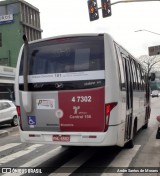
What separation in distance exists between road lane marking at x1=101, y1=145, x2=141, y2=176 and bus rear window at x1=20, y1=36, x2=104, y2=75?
2165mm

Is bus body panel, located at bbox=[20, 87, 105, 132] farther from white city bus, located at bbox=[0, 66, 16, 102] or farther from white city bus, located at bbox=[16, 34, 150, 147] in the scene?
white city bus, located at bbox=[0, 66, 16, 102]

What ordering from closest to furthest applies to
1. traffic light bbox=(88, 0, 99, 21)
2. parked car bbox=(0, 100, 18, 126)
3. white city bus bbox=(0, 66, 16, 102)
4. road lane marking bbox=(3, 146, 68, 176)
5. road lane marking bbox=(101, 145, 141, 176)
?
road lane marking bbox=(101, 145, 141, 176) → road lane marking bbox=(3, 146, 68, 176) → parked car bbox=(0, 100, 18, 126) → traffic light bbox=(88, 0, 99, 21) → white city bus bbox=(0, 66, 16, 102)

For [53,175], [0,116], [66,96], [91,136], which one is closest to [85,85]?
[66,96]

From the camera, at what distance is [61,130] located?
8.07 metres

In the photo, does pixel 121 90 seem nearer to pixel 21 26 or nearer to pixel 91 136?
pixel 91 136

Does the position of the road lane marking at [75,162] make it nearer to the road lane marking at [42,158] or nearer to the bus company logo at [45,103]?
the road lane marking at [42,158]

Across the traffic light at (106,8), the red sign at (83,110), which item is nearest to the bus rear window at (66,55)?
the red sign at (83,110)

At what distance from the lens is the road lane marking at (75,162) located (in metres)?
7.84

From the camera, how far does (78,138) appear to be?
7898mm

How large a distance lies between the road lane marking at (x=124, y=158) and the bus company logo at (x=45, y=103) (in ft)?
6.01

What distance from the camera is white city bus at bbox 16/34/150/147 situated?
7.82 m

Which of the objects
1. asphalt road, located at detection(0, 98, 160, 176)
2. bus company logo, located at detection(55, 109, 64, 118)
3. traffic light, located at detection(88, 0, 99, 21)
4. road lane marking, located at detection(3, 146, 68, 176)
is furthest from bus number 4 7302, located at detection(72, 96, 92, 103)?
traffic light, located at detection(88, 0, 99, 21)

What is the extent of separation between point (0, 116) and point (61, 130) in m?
11.3

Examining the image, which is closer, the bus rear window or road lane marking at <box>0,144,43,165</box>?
the bus rear window
